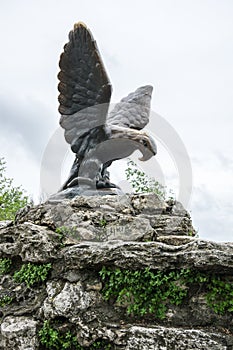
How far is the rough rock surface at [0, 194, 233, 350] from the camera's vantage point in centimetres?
298

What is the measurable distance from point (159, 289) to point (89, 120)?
8.86 feet

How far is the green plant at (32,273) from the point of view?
3613 mm

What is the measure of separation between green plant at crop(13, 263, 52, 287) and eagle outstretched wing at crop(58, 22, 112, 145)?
2.12 m

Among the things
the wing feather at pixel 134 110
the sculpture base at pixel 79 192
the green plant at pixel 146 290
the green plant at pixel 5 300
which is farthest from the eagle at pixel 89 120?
the green plant at pixel 146 290

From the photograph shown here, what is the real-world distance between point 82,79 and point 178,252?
9.53 feet

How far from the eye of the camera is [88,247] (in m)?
3.41

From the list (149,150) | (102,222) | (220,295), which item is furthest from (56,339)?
(149,150)

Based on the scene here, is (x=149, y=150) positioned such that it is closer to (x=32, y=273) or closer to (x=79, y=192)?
(x=79, y=192)

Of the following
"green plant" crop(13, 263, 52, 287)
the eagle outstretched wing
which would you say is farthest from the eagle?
"green plant" crop(13, 263, 52, 287)

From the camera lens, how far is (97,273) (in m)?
3.41

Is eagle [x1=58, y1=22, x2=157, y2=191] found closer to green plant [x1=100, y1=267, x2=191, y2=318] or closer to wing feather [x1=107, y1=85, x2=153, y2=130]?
wing feather [x1=107, y1=85, x2=153, y2=130]

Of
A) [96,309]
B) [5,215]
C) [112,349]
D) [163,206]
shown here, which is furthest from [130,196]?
[5,215]

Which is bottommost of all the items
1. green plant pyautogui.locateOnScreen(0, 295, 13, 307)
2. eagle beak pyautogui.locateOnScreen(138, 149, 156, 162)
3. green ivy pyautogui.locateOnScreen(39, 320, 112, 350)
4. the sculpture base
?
green ivy pyautogui.locateOnScreen(39, 320, 112, 350)

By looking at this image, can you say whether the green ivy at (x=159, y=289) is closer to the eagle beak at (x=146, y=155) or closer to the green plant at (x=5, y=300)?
the green plant at (x=5, y=300)
